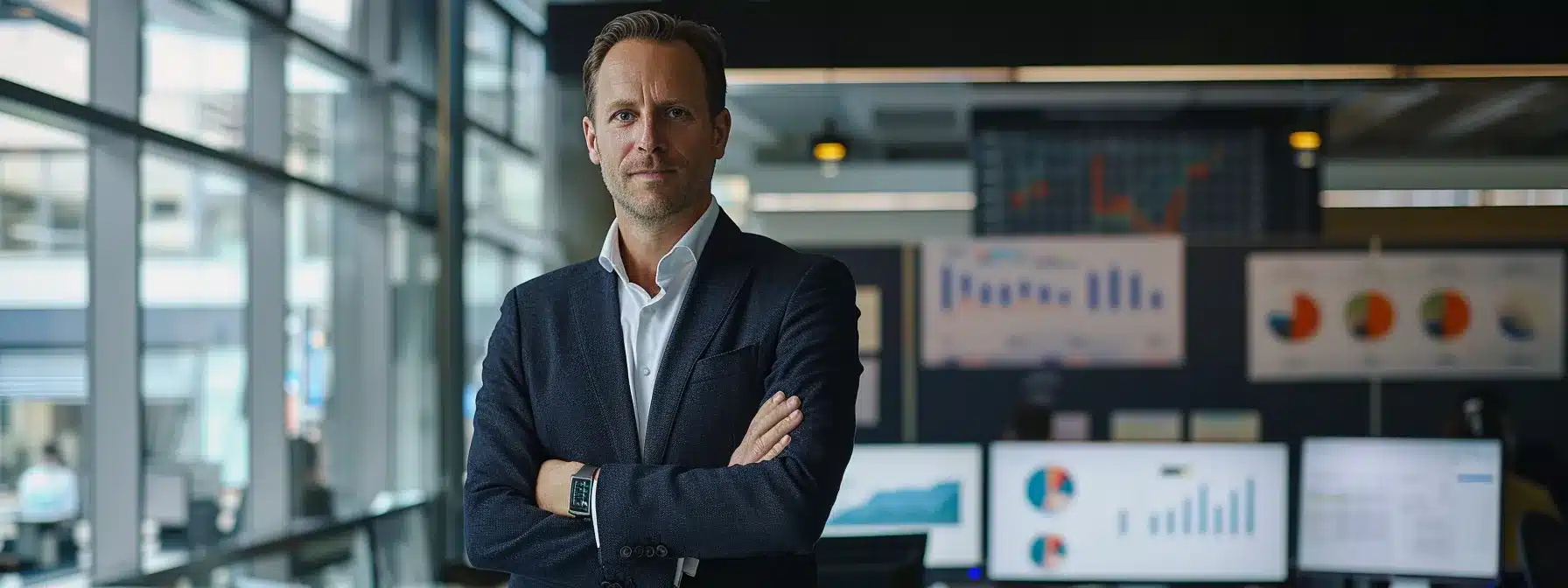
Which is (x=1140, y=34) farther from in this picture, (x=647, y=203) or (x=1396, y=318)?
(x=647, y=203)

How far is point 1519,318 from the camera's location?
527 cm

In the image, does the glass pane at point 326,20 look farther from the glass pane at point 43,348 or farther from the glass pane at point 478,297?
the glass pane at point 43,348

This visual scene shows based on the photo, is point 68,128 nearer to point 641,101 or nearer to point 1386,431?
point 641,101

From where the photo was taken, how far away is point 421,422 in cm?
729

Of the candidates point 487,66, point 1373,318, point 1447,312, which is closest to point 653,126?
point 1373,318

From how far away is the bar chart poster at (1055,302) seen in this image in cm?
536

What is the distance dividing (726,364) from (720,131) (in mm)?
244

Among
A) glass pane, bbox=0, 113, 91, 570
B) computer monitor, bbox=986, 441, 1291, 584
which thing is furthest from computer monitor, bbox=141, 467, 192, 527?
computer monitor, bbox=986, 441, 1291, 584

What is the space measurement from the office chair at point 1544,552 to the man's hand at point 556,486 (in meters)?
2.87

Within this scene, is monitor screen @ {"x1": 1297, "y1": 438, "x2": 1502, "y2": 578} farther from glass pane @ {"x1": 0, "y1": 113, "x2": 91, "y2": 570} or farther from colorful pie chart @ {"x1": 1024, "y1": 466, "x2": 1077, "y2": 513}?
glass pane @ {"x1": 0, "y1": 113, "x2": 91, "y2": 570}

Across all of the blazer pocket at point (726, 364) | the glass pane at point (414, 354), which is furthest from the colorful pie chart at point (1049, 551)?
the glass pane at point (414, 354)

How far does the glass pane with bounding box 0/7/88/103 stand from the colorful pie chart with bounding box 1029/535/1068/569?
2.77 meters

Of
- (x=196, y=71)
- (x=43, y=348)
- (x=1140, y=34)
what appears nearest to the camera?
(x=43, y=348)

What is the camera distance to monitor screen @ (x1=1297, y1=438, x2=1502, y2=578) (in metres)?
3.56
